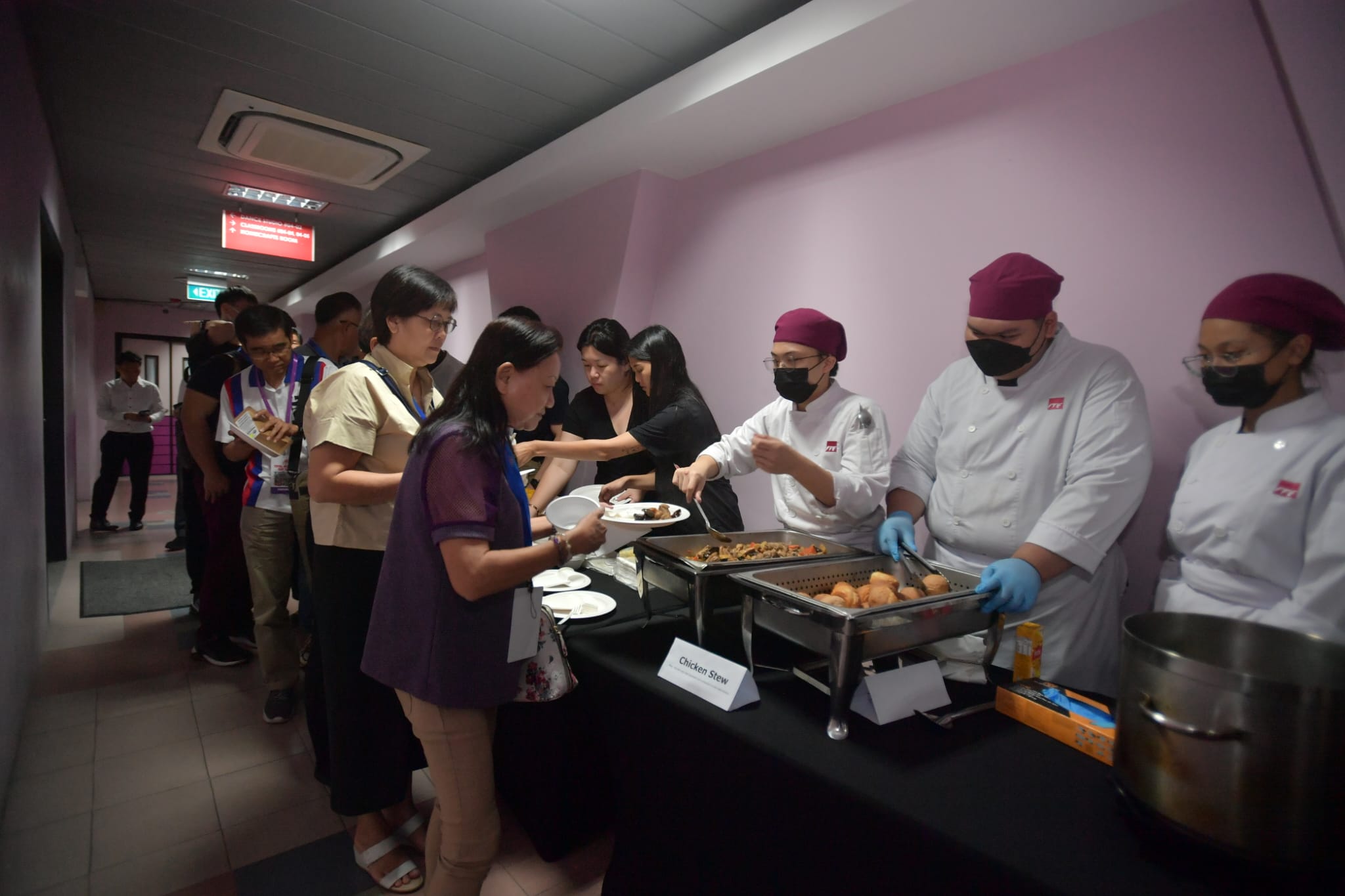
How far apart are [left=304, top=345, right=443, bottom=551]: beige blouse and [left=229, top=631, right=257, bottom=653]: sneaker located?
6.75 ft

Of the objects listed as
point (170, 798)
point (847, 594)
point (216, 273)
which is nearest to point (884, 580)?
point (847, 594)

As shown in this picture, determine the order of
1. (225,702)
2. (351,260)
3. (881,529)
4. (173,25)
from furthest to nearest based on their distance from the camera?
(351,260)
(225,702)
(173,25)
(881,529)

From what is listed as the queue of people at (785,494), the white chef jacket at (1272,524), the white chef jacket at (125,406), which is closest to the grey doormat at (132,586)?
the white chef jacket at (125,406)

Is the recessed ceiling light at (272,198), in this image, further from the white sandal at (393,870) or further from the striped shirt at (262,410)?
the white sandal at (393,870)

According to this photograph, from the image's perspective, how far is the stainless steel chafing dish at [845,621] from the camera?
1092 mm

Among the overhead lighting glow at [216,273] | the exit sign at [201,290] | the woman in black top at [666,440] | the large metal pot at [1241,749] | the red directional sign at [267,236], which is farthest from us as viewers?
the exit sign at [201,290]

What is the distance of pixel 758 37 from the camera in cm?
226

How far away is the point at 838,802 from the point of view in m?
0.97

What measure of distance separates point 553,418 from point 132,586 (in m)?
3.05

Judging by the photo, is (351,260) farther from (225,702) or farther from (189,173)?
(225,702)

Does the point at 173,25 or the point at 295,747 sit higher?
the point at 173,25

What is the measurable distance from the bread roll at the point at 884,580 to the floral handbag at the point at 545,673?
0.67 meters

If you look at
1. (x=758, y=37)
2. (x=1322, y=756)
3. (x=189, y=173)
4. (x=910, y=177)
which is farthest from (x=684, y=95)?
(x=189, y=173)

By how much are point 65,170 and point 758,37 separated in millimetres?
4541
